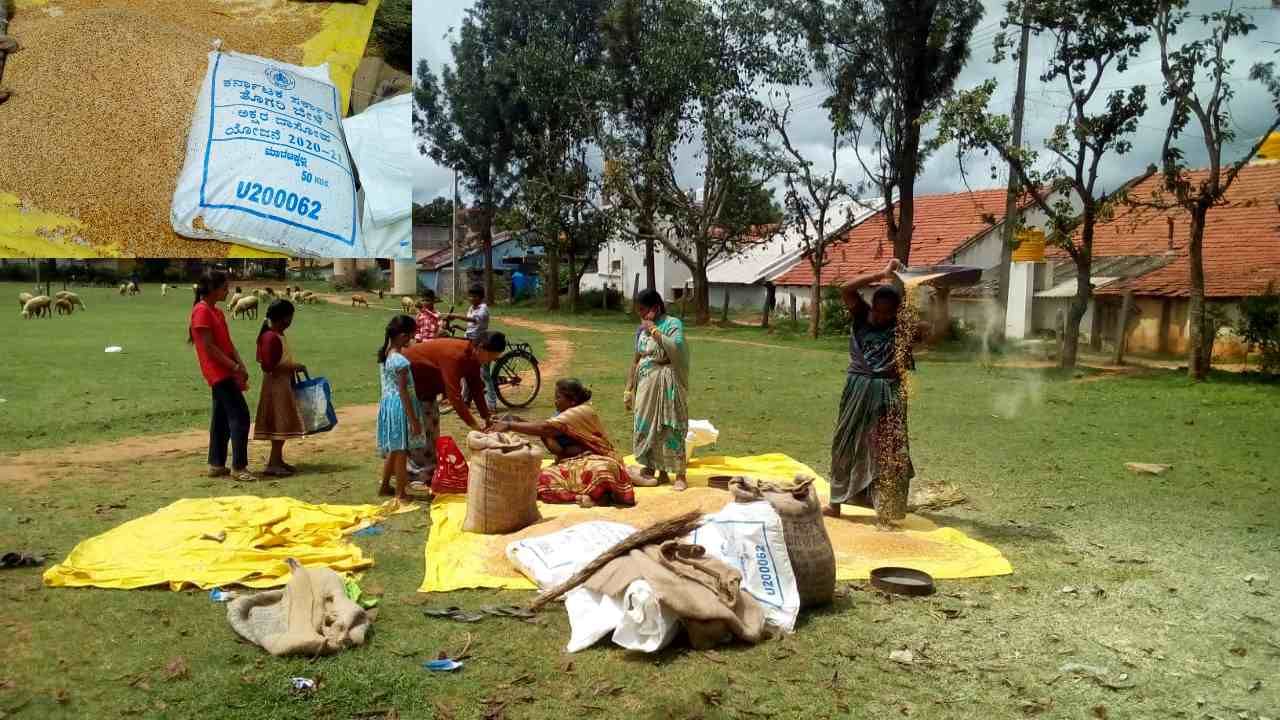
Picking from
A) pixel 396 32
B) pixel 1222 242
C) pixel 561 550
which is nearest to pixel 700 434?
pixel 561 550

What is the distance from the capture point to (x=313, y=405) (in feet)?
26.1

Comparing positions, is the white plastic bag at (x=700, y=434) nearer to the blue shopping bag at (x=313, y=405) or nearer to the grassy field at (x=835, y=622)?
the grassy field at (x=835, y=622)

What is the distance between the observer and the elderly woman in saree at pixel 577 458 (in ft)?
22.2

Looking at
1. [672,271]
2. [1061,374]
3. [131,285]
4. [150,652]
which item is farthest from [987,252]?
[150,652]

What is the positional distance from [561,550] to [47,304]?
21098 millimetres

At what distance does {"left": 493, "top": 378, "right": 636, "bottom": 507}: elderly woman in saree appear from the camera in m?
6.77

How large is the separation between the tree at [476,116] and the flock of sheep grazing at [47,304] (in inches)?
663

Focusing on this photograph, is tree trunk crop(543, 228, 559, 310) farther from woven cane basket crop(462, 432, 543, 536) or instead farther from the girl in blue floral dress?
woven cane basket crop(462, 432, 543, 536)

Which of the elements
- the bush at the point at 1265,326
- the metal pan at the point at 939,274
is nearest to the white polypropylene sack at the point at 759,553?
the metal pan at the point at 939,274

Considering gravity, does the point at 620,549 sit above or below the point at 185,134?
below

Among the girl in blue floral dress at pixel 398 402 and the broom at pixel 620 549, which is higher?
the girl in blue floral dress at pixel 398 402

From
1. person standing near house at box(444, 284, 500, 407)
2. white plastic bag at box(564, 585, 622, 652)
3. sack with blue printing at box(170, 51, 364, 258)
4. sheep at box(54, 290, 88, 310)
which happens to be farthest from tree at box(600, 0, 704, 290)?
white plastic bag at box(564, 585, 622, 652)

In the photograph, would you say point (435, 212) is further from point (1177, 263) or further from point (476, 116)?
point (1177, 263)

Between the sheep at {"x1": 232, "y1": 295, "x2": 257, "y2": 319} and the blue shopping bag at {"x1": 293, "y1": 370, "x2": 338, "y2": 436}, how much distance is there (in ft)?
57.3
